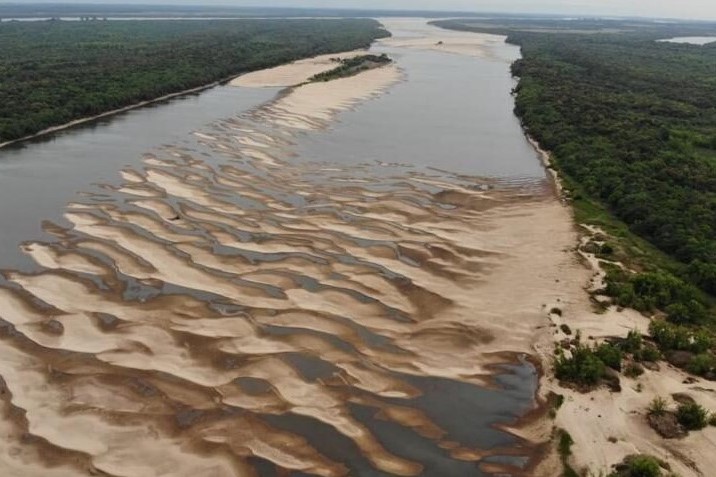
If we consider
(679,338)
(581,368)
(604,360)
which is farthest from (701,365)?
(581,368)

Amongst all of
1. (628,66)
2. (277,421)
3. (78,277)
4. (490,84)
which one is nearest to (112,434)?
(277,421)

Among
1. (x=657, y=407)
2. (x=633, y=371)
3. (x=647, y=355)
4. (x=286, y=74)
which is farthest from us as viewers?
(x=286, y=74)

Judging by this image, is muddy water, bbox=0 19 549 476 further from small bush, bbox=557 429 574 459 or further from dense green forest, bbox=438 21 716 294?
dense green forest, bbox=438 21 716 294

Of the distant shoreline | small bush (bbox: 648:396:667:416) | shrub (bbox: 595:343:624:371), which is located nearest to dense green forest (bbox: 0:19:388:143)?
the distant shoreline

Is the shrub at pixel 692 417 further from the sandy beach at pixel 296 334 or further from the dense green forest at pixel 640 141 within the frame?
the dense green forest at pixel 640 141

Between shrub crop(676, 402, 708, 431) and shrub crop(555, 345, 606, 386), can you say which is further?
shrub crop(555, 345, 606, 386)

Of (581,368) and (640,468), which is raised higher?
(581,368)

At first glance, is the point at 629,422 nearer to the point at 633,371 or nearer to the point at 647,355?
the point at 633,371
